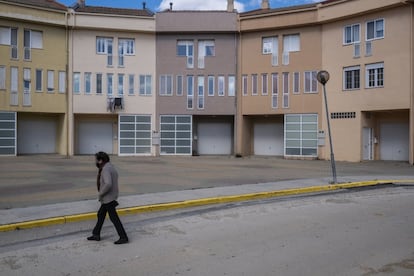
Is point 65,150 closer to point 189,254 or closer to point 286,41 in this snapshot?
point 286,41

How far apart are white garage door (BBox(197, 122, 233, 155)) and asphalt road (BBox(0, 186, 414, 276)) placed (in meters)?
25.1

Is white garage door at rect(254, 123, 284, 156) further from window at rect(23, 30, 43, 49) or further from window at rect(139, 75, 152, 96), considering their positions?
window at rect(23, 30, 43, 49)

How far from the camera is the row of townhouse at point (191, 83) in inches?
1174

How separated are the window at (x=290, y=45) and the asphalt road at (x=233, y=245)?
2253 cm

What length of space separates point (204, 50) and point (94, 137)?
10.6m

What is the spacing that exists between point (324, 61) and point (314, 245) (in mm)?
25373

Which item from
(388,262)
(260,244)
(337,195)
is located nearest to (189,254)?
(260,244)

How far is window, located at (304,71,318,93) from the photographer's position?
104 ft

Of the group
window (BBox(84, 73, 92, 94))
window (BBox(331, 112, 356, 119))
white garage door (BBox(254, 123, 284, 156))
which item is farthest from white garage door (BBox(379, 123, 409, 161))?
window (BBox(84, 73, 92, 94))

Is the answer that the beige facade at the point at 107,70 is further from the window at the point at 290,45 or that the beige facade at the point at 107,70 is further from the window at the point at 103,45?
the window at the point at 290,45

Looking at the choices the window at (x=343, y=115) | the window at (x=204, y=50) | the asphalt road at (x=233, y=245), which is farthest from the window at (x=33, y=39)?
the asphalt road at (x=233, y=245)

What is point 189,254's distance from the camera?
23.1ft

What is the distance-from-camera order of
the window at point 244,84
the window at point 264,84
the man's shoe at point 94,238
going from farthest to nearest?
the window at point 244,84, the window at point 264,84, the man's shoe at point 94,238


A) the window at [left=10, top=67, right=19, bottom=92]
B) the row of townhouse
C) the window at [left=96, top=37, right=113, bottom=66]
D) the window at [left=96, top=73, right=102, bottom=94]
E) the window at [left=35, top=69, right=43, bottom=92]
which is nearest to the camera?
the row of townhouse
